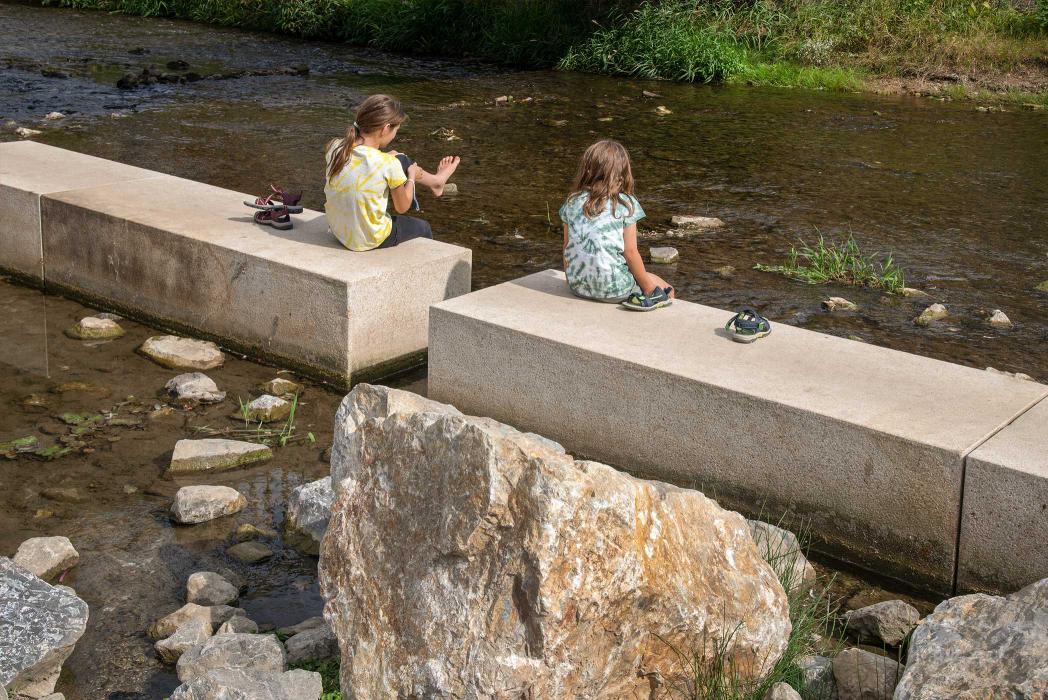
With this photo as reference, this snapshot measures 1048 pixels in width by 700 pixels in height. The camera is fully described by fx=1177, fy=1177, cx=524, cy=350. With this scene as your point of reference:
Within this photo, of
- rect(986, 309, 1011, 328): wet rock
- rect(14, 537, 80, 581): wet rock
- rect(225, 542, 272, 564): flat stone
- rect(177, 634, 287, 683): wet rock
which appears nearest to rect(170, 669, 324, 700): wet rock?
rect(177, 634, 287, 683): wet rock

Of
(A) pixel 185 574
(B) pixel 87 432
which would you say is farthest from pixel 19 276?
(A) pixel 185 574

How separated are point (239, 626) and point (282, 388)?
7.09 ft

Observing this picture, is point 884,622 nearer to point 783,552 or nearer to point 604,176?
point 783,552

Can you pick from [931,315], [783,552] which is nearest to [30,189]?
[783,552]

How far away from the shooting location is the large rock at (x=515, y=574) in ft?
9.59

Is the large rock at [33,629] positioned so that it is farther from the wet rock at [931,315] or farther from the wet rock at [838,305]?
the wet rock at [931,315]

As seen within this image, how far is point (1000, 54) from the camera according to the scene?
16.0 m

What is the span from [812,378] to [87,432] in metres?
3.18

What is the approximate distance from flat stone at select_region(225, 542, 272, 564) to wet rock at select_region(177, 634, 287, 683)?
2.69 feet

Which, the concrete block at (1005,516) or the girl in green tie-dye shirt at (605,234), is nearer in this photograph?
the concrete block at (1005,516)

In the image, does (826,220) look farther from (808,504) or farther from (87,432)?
(87,432)

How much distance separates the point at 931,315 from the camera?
6988 millimetres

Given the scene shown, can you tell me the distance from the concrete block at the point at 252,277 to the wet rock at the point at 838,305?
2.32m

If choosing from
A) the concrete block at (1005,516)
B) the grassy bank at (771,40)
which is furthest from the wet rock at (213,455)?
the grassy bank at (771,40)
